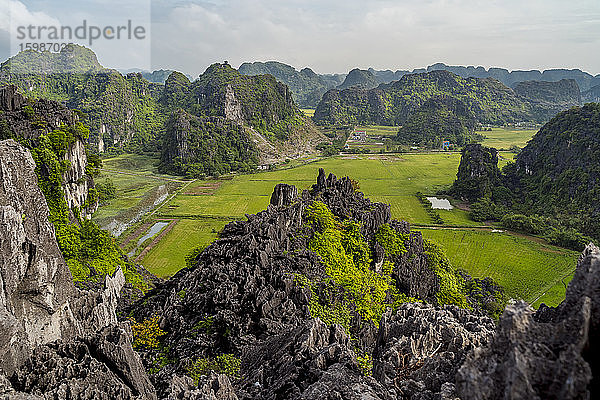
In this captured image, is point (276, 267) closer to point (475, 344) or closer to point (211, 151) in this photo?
point (475, 344)

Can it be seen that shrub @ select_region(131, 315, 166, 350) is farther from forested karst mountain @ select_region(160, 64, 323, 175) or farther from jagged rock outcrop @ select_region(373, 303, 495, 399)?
forested karst mountain @ select_region(160, 64, 323, 175)

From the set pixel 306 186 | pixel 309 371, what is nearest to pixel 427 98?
Answer: pixel 306 186

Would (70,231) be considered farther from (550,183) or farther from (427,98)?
(427,98)

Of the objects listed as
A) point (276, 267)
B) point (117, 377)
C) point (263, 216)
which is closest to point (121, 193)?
point (263, 216)

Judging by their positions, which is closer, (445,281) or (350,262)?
(350,262)

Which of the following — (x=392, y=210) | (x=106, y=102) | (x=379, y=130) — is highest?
(x=106, y=102)

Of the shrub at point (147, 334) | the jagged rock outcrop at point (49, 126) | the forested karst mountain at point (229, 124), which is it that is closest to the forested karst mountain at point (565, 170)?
the shrub at point (147, 334)
